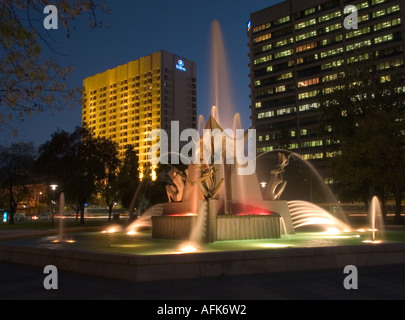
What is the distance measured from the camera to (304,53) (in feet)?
323

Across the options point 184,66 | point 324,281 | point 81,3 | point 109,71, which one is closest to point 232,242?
point 324,281

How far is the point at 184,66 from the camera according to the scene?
150 meters

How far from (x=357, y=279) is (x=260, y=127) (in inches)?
3871

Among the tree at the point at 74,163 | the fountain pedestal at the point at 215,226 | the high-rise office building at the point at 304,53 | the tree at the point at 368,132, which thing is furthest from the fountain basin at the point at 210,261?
the high-rise office building at the point at 304,53

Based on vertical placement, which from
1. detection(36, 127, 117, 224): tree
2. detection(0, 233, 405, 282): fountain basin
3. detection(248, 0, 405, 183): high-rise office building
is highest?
detection(248, 0, 405, 183): high-rise office building

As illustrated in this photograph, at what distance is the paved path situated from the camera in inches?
287

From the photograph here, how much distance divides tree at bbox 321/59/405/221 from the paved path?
885 inches

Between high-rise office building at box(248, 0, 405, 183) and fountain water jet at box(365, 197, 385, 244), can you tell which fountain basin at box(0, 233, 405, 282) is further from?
high-rise office building at box(248, 0, 405, 183)

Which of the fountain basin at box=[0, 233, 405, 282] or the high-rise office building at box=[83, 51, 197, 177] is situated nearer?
the fountain basin at box=[0, 233, 405, 282]

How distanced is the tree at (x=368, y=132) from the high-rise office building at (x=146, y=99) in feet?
349

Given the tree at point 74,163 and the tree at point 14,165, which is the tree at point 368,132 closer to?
the tree at point 74,163

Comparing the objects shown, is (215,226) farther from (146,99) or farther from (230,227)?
(146,99)

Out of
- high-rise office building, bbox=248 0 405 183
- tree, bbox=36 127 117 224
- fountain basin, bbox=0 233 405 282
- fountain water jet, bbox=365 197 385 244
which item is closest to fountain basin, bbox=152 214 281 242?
fountain water jet, bbox=365 197 385 244

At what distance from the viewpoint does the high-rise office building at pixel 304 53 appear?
86.3 m
